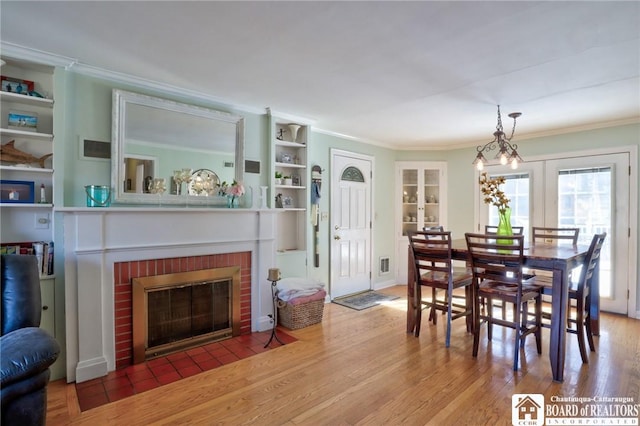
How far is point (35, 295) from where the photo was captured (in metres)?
1.96

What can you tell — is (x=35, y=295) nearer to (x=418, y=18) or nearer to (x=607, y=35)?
(x=418, y=18)

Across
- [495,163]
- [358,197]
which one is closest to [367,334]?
[358,197]

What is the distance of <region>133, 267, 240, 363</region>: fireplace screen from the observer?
268cm

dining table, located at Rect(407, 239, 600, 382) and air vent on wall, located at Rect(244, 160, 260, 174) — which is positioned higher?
air vent on wall, located at Rect(244, 160, 260, 174)

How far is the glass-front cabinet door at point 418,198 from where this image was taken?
5398 mm

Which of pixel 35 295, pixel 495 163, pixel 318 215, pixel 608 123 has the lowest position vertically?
pixel 35 295

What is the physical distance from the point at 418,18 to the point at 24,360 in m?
2.60

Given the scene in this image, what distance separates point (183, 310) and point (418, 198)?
394 cm

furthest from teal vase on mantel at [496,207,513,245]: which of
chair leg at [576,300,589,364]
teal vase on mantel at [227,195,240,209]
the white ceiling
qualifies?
teal vase on mantel at [227,195,240,209]

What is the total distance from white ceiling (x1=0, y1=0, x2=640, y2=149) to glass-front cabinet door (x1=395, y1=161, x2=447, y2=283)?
6.45ft

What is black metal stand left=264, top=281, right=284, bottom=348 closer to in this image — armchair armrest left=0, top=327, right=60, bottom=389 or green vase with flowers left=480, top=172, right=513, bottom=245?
armchair armrest left=0, top=327, right=60, bottom=389

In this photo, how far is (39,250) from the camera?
2.31 meters

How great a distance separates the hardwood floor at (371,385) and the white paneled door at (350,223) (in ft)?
4.90

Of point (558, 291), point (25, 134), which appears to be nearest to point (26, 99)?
point (25, 134)
